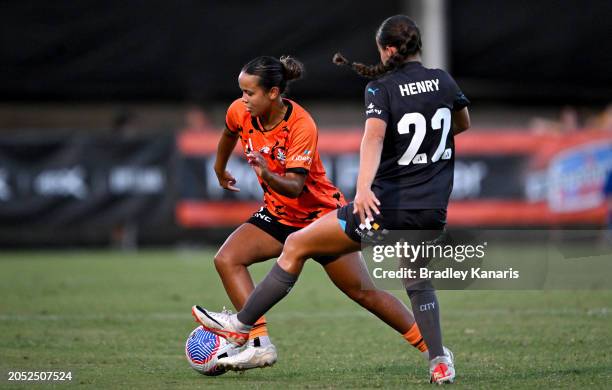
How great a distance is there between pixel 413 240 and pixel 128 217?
33.9 feet

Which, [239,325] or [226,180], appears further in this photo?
[226,180]

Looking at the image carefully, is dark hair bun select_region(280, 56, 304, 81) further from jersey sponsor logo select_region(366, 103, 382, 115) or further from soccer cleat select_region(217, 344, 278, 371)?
soccer cleat select_region(217, 344, 278, 371)

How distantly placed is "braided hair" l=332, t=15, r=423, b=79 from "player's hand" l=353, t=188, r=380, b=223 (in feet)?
2.19

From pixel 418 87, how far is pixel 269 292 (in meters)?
1.36

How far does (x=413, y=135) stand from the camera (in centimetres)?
573

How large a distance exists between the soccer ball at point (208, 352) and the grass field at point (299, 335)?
0.08 metres

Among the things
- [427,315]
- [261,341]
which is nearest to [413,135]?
[427,315]

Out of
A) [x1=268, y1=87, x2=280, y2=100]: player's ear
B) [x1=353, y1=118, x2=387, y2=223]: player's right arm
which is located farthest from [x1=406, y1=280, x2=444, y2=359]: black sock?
[x1=268, y1=87, x2=280, y2=100]: player's ear

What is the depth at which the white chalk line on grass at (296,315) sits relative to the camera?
29.5 ft

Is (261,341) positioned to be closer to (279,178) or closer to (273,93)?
(279,178)

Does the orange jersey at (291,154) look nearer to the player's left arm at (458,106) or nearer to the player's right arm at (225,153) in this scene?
the player's right arm at (225,153)

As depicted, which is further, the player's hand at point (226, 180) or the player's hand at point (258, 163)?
the player's hand at point (226, 180)

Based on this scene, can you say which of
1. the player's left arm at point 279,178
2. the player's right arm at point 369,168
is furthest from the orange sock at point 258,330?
the player's right arm at point 369,168

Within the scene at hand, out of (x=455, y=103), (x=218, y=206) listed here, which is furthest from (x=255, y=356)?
(x=218, y=206)
